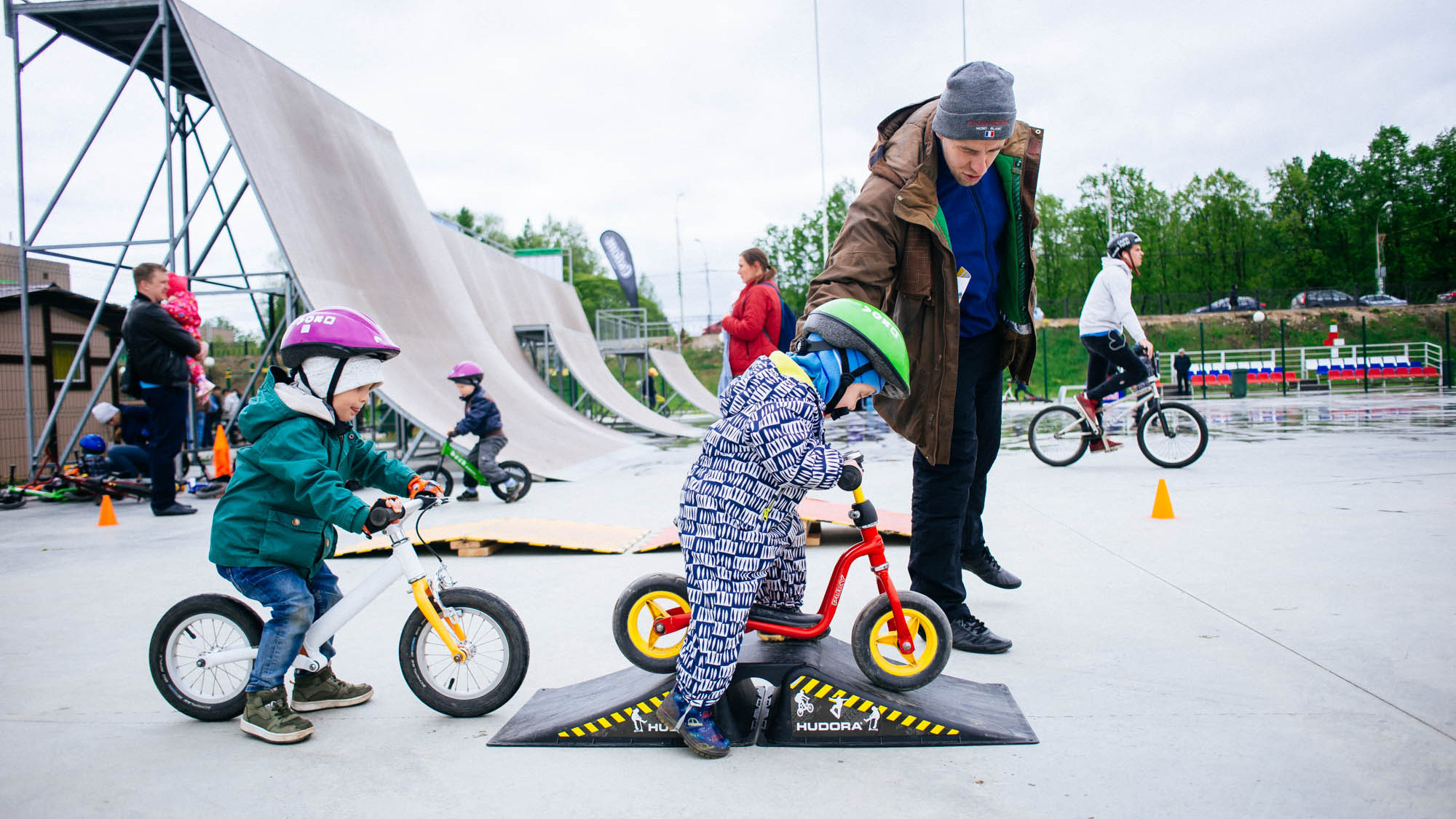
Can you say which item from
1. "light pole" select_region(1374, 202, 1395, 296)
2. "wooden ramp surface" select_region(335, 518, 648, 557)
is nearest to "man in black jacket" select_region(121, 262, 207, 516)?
"wooden ramp surface" select_region(335, 518, 648, 557)

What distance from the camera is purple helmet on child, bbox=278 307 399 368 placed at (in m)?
2.41

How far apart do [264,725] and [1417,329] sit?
51383mm

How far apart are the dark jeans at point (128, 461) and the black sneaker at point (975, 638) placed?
26.6 ft

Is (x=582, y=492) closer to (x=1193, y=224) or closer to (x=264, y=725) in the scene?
(x=264, y=725)

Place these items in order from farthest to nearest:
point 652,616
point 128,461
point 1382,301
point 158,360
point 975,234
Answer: point 1382,301 < point 128,461 < point 158,360 < point 975,234 < point 652,616

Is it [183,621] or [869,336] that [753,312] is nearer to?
[869,336]

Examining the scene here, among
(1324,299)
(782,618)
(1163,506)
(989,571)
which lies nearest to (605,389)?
(1163,506)

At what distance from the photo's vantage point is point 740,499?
214 cm

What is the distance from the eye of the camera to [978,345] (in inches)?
119

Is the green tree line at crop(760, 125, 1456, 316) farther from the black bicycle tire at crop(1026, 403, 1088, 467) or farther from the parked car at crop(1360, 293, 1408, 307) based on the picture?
the black bicycle tire at crop(1026, 403, 1088, 467)

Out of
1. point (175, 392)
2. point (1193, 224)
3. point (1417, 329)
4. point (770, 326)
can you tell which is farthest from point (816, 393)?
point (1193, 224)

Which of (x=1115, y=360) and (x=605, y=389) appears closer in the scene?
(x=1115, y=360)

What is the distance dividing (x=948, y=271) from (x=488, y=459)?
5215 mm

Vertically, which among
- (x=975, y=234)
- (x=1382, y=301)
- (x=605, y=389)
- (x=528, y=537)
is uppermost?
(x=1382, y=301)
